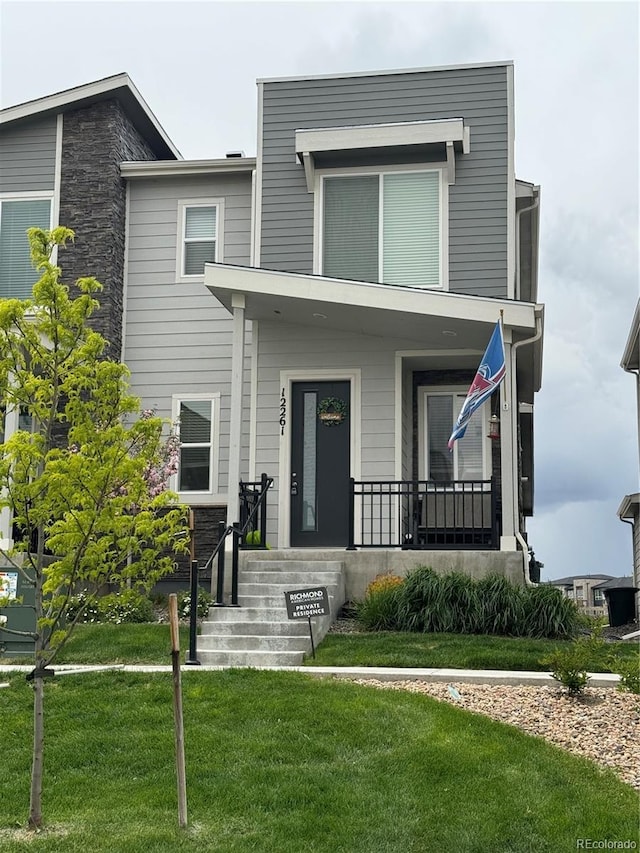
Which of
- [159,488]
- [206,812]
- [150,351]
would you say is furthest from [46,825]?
[150,351]

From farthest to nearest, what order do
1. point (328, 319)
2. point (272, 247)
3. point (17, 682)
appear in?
1. point (272, 247)
2. point (328, 319)
3. point (17, 682)

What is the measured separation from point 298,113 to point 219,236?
2225mm

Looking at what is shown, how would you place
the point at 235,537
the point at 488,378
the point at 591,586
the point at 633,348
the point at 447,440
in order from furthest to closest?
the point at 591,586, the point at 633,348, the point at 447,440, the point at 488,378, the point at 235,537

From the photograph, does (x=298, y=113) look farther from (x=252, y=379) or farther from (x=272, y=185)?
(x=252, y=379)

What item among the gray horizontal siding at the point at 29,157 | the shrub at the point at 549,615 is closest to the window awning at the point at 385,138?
the gray horizontal siding at the point at 29,157

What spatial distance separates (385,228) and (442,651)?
7.14 meters

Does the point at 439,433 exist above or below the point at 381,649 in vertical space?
above

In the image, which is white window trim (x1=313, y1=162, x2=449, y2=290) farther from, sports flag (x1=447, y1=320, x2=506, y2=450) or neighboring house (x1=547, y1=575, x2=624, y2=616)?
neighboring house (x1=547, y1=575, x2=624, y2=616)

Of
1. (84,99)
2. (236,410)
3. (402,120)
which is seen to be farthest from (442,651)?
(84,99)

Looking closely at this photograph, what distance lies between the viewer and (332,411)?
14.8 meters

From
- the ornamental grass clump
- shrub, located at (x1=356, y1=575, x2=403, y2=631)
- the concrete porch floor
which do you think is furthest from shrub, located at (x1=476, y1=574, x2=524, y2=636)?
shrub, located at (x1=356, y1=575, x2=403, y2=631)

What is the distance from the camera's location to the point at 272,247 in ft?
50.4

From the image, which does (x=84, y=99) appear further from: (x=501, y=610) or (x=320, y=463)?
(x=501, y=610)

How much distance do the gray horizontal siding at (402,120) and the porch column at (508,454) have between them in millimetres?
2041
